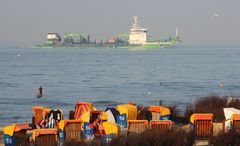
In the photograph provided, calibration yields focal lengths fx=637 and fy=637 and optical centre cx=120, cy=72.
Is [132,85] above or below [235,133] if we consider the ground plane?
below

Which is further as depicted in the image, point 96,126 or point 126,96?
point 126,96

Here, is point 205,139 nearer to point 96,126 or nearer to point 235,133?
point 235,133

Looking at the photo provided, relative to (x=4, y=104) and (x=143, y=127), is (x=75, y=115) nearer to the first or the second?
(x=143, y=127)

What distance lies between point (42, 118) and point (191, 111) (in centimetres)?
467

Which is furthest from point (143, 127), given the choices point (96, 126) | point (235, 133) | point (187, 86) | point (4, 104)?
point (187, 86)

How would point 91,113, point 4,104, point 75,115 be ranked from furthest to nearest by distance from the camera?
point 4,104
point 75,115
point 91,113

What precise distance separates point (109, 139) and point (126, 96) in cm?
2435

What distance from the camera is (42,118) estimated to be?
54.7 feet

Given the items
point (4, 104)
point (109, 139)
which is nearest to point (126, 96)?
point (4, 104)

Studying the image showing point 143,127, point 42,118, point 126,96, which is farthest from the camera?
point 126,96

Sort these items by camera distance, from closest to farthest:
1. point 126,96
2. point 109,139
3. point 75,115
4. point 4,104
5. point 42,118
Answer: point 109,139 → point 42,118 → point 75,115 → point 4,104 → point 126,96

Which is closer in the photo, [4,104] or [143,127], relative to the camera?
[143,127]

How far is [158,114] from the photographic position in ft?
56.6

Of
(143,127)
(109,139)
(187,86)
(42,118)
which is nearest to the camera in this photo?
(109,139)
